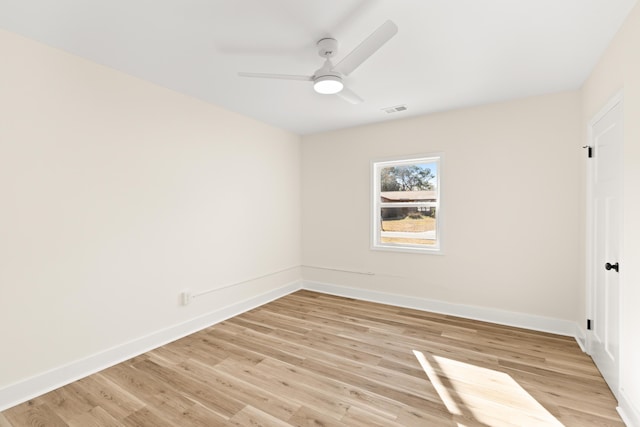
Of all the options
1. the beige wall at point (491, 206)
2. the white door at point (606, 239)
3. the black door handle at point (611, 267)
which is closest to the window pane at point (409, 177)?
the beige wall at point (491, 206)

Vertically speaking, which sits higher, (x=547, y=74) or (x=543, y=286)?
(x=547, y=74)

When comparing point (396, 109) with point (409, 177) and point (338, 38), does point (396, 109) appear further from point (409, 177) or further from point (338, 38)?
point (338, 38)

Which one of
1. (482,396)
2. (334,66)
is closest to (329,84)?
(334,66)

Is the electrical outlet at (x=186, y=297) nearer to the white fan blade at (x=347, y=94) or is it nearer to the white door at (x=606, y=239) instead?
the white fan blade at (x=347, y=94)

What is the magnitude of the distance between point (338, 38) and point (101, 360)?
10.7 feet

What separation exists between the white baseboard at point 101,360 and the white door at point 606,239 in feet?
11.9

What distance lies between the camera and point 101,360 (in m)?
2.51

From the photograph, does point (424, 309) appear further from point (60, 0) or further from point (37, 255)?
point (60, 0)

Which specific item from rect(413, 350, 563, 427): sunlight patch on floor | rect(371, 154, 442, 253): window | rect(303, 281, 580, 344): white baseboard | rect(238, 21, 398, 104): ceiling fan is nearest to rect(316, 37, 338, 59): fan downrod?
rect(238, 21, 398, 104): ceiling fan

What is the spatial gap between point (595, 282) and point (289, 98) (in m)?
3.43

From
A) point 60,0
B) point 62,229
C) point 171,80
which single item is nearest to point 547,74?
point 171,80

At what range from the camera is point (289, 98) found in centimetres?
329

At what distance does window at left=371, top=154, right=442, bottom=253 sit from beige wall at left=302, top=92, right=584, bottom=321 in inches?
4.9

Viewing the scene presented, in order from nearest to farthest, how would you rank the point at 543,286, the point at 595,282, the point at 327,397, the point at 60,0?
the point at 60,0, the point at 327,397, the point at 595,282, the point at 543,286
